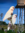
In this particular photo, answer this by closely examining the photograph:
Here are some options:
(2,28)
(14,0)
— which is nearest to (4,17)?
(2,28)

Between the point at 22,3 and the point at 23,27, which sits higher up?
the point at 22,3

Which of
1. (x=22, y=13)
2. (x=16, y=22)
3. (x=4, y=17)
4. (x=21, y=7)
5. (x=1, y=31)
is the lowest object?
(x=1, y=31)

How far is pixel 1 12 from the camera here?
1410 millimetres

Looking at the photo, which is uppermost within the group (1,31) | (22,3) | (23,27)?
(22,3)

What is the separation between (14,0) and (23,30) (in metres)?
0.90

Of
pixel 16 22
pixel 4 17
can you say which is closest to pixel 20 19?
pixel 16 22

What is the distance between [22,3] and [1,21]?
2.60 ft

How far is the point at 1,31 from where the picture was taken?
1.39 metres

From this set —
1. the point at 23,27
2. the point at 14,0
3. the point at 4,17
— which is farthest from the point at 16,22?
the point at 14,0

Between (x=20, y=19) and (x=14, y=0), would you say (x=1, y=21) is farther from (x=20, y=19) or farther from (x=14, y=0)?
(x=14, y=0)

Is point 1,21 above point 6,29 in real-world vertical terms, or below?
above

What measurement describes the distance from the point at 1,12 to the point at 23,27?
30.0 inches

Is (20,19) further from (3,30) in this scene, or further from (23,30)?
(3,30)

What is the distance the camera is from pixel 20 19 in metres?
1.43
